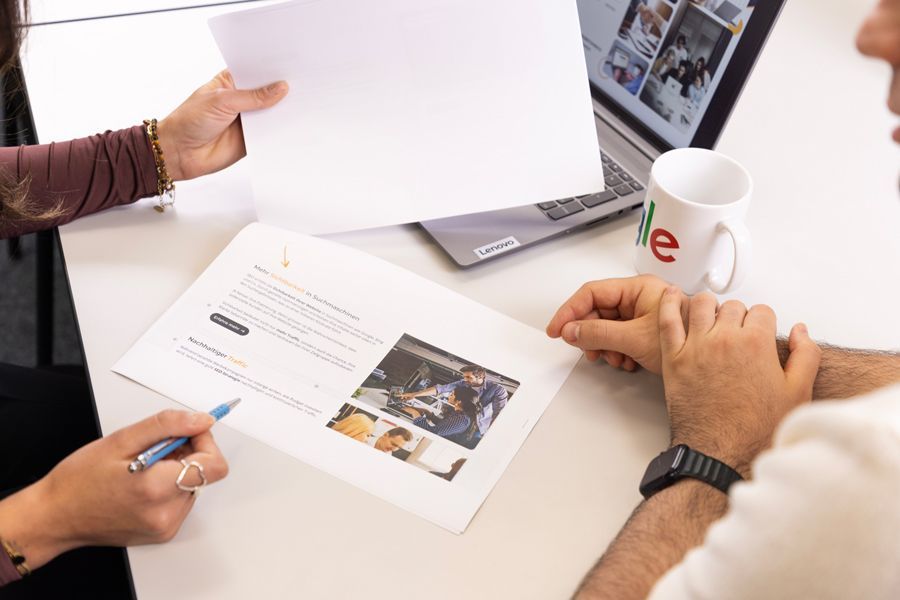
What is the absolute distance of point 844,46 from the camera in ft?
4.39

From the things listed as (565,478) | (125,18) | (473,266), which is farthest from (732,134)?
(125,18)

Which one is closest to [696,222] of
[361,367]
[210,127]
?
[361,367]

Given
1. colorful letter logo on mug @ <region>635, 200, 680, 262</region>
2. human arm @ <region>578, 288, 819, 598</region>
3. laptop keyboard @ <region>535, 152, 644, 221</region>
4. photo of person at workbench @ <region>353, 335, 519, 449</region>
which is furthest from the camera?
laptop keyboard @ <region>535, 152, 644, 221</region>

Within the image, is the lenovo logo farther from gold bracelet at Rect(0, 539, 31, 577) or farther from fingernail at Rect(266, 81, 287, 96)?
gold bracelet at Rect(0, 539, 31, 577)

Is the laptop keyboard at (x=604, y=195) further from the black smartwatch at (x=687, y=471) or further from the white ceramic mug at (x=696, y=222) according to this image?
the black smartwatch at (x=687, y=471)

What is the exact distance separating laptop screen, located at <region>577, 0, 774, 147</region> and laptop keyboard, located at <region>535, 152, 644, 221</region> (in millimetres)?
66

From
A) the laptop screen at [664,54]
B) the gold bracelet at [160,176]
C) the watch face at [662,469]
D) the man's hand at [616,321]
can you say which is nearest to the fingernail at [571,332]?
the man's hand at [616,321]

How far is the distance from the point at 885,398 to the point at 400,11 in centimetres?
62

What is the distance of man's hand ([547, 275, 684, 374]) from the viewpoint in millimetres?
815

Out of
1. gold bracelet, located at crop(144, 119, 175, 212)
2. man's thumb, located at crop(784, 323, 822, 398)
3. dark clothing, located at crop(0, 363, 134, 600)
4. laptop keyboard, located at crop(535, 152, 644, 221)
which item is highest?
gold bracelet, located at crop(144, 119, 175, 212)

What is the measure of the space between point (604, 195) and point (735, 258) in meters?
0.21

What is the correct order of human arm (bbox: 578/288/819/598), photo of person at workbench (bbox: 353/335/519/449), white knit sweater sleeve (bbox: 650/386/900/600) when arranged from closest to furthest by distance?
1. white knit sweater sleeve (bbox: 650/386/900/600)
2. human arm (bbox: 578/288/819/598)
3. photo of person at workbench (bbox: 353/335/519/449)

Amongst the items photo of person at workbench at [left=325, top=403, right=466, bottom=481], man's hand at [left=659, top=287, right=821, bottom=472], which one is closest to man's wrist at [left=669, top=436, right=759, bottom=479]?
man's hand at [left=659, top=287, right=821, bottom=472]

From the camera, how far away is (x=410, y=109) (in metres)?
0.92
